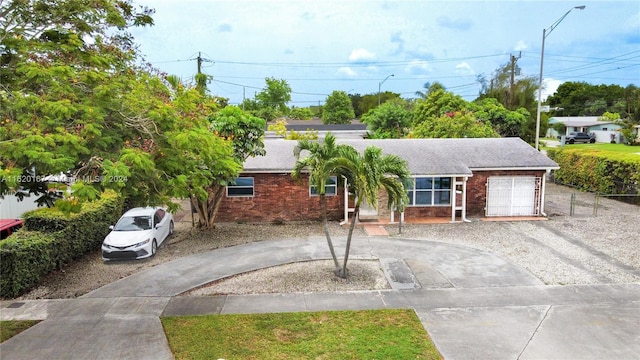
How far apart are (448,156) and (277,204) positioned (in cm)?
827

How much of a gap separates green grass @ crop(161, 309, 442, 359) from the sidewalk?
36 centimetres

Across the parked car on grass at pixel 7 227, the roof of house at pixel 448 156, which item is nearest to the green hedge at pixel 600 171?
the roof of house at pixel 448 156

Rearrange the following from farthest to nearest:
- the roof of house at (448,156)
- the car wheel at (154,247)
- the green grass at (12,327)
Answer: the roof of house at (448,156) < the car wheel at (154,247) < the green grass at (12,327)

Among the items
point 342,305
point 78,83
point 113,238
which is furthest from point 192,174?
point 113,238

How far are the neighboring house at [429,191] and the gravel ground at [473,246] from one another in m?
0.81

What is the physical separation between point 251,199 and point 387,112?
24.7 m

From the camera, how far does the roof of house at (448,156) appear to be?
62.2ft

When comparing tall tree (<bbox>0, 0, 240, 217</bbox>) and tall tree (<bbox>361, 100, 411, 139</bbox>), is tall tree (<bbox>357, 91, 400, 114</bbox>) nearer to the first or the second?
tall tree (<bbox>361, 100, 411, 139</bbox>)

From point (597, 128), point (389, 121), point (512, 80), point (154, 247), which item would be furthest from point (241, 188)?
point (597, 128)

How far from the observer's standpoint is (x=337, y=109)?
273ft

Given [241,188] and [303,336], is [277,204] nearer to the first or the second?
[241,188]

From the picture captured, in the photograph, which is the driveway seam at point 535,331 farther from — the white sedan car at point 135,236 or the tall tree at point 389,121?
the tall tree at point 389,121

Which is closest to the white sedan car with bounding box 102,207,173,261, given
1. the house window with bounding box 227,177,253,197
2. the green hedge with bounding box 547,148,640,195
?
the house window with bounding box 227,177,253,197

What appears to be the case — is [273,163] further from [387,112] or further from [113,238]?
[387,112]
